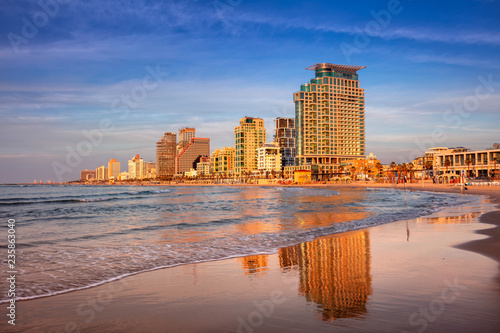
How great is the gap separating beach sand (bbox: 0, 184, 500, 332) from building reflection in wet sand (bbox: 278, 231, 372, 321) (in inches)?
0.8

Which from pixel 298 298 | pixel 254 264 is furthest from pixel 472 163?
pixel 298 298

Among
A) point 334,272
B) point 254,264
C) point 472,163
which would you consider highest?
point 472,163

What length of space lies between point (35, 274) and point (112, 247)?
399 cm

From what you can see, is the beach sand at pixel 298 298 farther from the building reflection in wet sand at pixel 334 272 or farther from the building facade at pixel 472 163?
the building facade at pixel 472 163

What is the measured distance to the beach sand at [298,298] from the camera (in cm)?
518

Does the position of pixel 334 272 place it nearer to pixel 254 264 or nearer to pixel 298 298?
pixel 298 298

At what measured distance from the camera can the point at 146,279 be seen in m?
8.30

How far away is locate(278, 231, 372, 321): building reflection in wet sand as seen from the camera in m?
5.86

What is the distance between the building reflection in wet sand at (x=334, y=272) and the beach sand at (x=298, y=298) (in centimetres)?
2

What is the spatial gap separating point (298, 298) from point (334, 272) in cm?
221

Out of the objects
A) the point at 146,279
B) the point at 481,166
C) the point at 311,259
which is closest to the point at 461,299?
the point at 311,259

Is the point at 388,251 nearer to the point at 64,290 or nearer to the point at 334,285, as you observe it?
the point at 334,285

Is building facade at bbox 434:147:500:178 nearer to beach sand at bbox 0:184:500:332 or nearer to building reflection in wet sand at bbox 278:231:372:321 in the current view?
building reflection in wet sand at bbox 278:231:372:321

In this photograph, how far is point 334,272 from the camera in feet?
27.0
